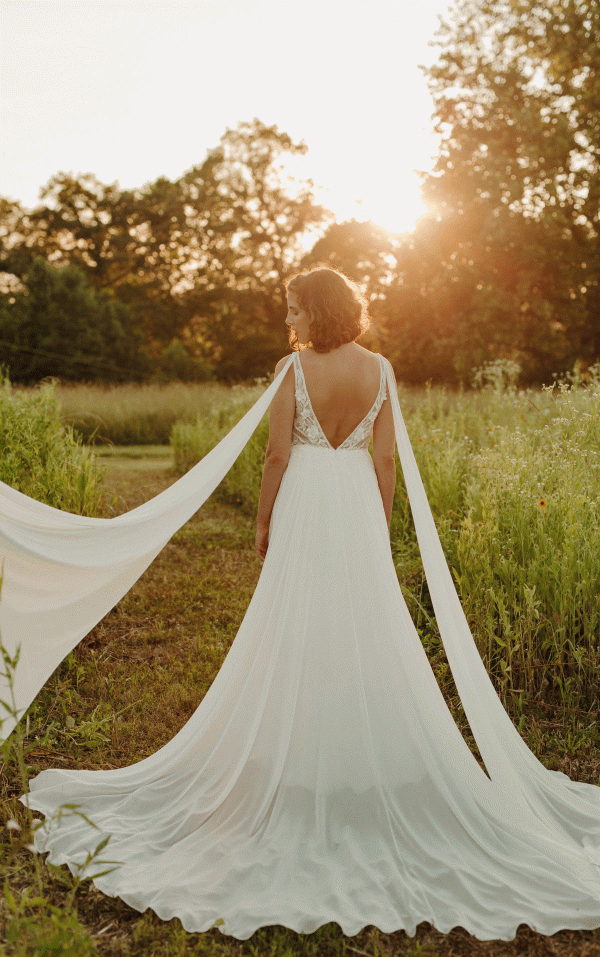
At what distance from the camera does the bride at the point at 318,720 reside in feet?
8.60

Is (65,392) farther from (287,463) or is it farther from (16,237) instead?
(16,237)

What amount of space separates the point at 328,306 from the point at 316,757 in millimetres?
1772

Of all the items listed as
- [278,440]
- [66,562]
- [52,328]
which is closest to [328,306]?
[278,440]

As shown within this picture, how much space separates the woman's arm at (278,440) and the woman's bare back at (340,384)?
0.09m

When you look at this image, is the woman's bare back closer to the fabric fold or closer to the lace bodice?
the lace bodice

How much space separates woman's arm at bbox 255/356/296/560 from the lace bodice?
30 millimetres

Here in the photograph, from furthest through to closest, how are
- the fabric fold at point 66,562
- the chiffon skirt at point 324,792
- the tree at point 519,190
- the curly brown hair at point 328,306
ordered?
the tree at point 519,190 → the fabric fold at point 66,562 → the curly brown hair at point 328,306 → the chiffon skirt at point 324,792

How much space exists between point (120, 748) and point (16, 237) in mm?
40961

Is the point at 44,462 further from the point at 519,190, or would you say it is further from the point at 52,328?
the point at 52,328

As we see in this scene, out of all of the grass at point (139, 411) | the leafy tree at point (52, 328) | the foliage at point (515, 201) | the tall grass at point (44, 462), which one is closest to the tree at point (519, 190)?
the foliage at point (515, 201)

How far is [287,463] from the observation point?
3.22 meters

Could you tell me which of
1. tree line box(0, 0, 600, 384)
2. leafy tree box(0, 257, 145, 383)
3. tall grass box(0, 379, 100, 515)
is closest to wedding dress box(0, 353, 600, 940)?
tall grass box(0, 379, 100, 515)

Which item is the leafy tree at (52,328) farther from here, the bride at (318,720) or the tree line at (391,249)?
the bride at (318,720)

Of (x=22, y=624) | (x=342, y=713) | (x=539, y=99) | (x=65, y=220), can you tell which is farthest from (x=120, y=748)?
(x=65, y=220)
